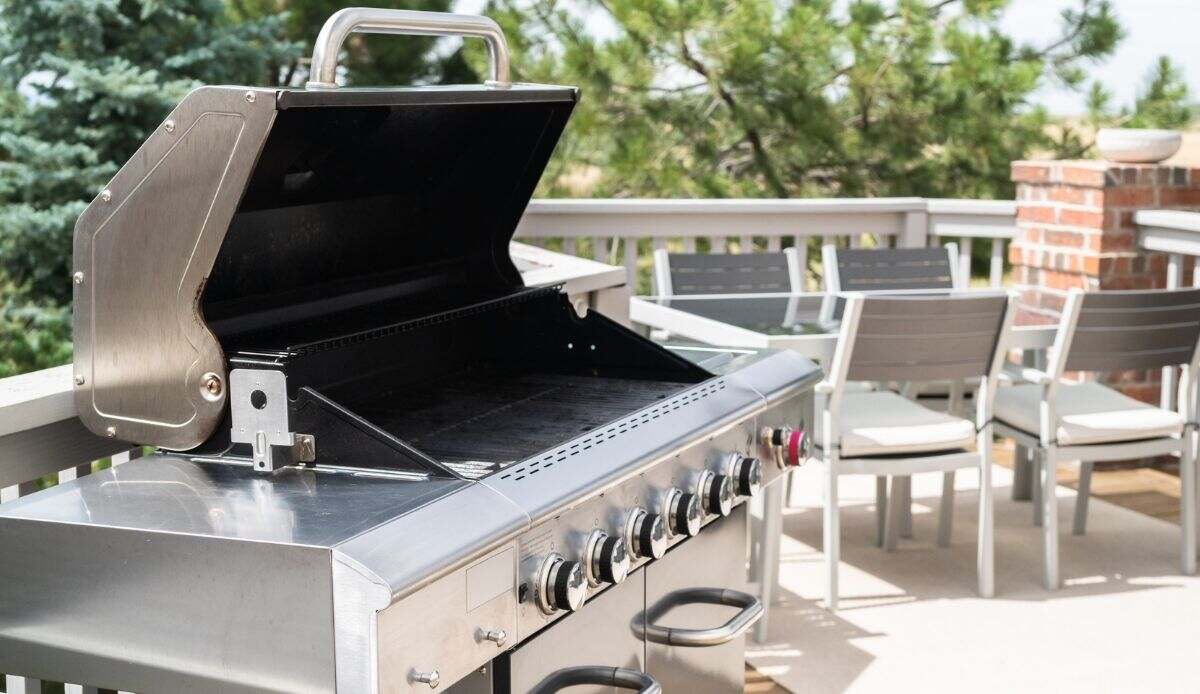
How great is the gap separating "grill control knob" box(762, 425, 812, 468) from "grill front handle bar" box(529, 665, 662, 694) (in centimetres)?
60

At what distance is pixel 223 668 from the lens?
4.90ft

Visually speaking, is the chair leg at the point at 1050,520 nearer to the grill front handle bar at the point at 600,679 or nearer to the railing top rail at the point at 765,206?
the railing top rail at the point at 765,206

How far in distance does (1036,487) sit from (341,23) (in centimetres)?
363

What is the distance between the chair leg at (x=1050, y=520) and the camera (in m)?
4.12

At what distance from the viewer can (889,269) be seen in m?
5.09

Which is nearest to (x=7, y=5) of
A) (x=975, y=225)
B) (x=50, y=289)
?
(x=50, y=289)

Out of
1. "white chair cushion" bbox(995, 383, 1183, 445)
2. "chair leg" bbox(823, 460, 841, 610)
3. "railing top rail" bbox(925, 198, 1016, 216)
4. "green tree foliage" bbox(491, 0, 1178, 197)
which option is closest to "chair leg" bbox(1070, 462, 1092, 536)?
"white chair cushion" bbox(995, 383, 1183, 445)

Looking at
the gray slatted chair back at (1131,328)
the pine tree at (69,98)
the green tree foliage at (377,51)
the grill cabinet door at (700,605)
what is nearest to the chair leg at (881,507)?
the gray slatted chair back at (1131,328)

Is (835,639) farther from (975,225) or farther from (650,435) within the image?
(975,225)

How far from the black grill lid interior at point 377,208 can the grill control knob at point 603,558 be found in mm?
476

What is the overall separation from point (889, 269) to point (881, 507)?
99 centimetres

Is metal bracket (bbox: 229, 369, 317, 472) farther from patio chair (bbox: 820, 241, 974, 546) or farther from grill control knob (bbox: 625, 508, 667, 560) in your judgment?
patio chair (bbox: 820, 241, 974, 546)

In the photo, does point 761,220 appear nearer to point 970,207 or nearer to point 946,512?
point 970,207

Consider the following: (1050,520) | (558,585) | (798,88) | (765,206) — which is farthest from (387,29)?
(798,88)
